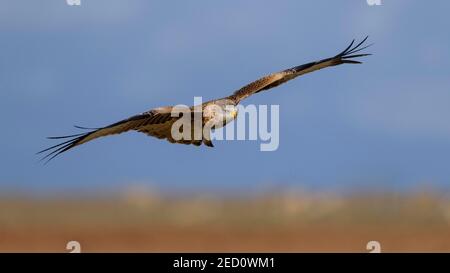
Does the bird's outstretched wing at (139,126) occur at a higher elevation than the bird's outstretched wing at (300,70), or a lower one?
lower

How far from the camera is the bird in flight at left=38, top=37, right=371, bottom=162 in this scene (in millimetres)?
13711

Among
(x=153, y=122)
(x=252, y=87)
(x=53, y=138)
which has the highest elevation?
(x=252, y=87)

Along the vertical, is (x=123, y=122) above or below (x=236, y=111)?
below

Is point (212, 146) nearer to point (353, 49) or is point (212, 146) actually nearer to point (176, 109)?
point (176, 109)

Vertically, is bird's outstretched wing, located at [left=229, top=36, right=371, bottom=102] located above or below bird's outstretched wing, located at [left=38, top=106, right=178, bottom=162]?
above

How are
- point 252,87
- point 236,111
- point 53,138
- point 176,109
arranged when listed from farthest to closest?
1. point 252,87
2. point 236,111
3. point 176,109
4. point 53,138

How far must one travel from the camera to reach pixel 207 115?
15.1 metres

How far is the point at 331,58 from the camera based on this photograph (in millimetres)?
17641

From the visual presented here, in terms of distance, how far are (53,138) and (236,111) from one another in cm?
403

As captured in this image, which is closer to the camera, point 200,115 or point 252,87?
point 200,115

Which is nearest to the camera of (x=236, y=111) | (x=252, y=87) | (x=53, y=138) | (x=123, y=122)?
(x=53, y=138)

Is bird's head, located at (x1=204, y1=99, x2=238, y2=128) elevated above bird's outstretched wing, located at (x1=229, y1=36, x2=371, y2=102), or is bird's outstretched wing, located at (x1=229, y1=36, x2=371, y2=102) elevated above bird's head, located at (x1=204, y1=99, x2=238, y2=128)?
bird's outstretched wing, located at (x1=229, y1=36, x2=371, y2=102)

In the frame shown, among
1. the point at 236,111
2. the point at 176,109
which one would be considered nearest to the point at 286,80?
the point at 236,111

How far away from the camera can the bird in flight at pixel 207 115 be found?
1371cm
